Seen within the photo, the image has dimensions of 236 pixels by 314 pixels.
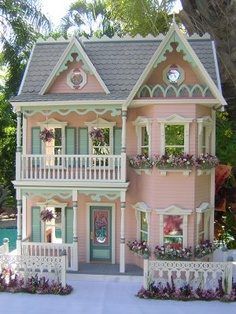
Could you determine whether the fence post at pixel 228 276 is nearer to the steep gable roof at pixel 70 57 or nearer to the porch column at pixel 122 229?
the porch column at pixel 122 229

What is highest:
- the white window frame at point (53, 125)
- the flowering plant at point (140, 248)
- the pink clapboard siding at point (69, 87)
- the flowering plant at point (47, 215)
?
the pink clapboard siding at point (69, 87)

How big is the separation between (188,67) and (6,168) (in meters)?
20.2

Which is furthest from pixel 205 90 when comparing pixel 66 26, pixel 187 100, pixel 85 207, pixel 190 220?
pixel 66 26

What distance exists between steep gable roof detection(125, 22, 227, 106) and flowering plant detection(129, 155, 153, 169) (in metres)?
2.08

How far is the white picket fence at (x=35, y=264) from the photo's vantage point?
15.1 m

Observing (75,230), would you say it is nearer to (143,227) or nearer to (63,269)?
(63,269)

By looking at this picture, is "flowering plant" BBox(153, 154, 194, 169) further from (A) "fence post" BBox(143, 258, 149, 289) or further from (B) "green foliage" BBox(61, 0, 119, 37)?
(B) "green foliage" BBox(61, 0, 119, 37)

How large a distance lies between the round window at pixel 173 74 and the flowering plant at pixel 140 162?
295 cm

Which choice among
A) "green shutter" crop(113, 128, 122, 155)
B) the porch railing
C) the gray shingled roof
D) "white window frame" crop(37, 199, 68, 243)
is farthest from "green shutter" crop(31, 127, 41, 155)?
the porch railing

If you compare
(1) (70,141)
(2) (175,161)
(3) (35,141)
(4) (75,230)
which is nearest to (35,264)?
(4) (75,230)

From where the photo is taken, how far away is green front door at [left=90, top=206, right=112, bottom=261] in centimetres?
1819

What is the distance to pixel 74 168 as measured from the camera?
57.3ft

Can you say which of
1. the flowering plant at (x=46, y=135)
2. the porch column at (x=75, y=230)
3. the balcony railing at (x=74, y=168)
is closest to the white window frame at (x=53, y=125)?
the flowering plant at (x=46, y=135)

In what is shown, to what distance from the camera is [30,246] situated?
17.1 m
